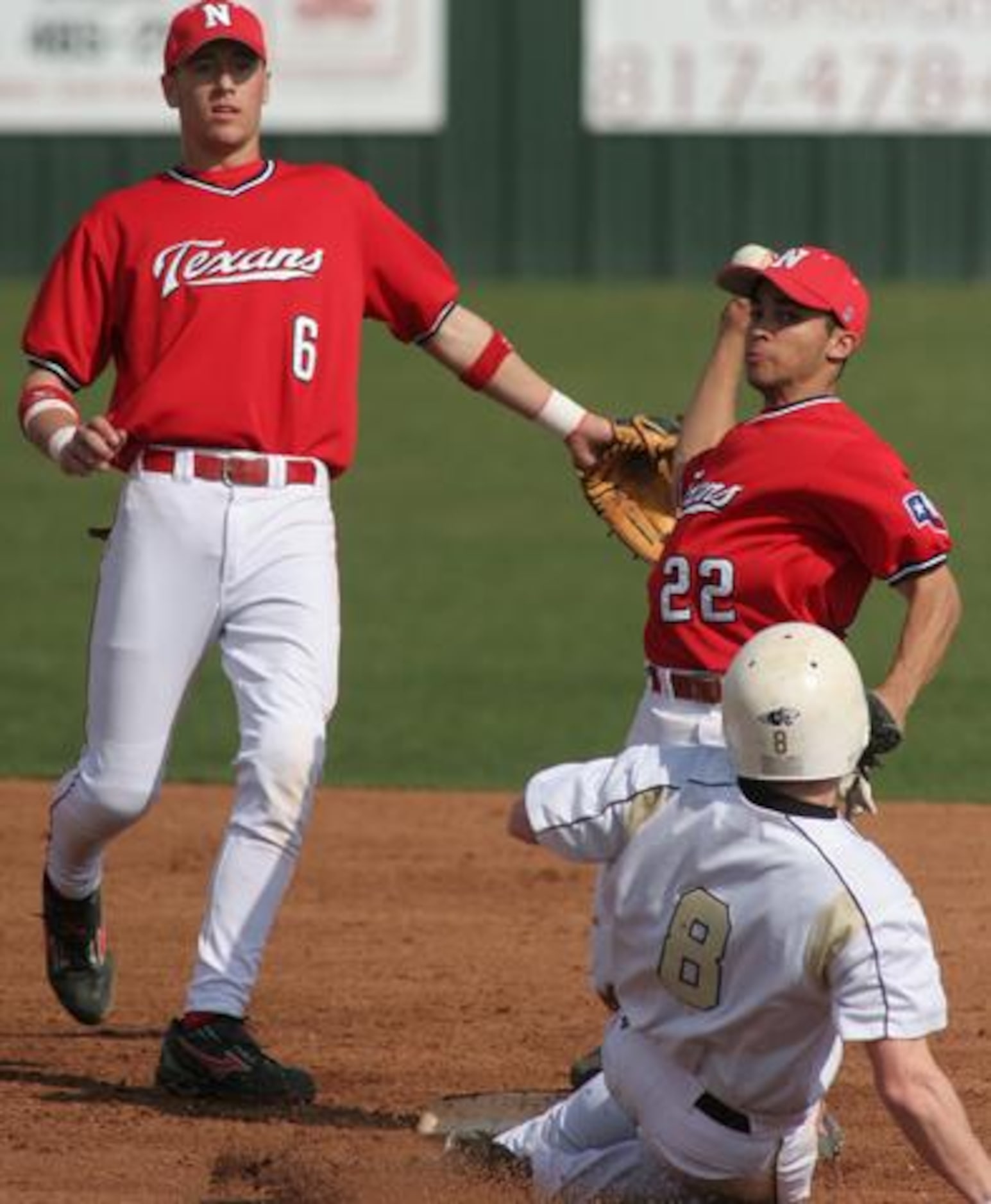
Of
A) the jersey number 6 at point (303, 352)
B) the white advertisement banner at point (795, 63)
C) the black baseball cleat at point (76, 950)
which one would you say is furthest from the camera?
the white advertisement banner at point (795, 63)

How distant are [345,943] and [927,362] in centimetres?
1220

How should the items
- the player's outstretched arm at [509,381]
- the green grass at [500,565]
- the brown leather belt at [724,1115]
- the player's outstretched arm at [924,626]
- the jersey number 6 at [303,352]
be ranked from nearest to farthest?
the brown leather belt at [724,1115] < the player's outstretched arm at [924,626] < the jersey number 6 at [303,352] < the player's outstretched arm at [509,381] < the green grass at [500,565]

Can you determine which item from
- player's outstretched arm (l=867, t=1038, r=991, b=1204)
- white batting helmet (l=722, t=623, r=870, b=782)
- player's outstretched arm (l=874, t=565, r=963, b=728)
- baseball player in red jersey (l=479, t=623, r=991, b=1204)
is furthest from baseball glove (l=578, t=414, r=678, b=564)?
player's outstretched arm (l=867, t=1038, r=991, b=1204)

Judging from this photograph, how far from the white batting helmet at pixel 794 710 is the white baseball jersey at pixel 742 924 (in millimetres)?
74

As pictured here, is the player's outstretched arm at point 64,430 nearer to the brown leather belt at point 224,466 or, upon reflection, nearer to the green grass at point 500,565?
the brown leather belt at point 224,466

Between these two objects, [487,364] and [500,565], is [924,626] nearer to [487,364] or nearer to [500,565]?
[487,364]

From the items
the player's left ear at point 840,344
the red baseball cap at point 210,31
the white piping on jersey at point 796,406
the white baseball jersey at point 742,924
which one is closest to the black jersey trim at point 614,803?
the white baseball jersey at point 742,924

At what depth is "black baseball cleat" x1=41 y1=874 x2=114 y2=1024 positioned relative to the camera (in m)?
6.20

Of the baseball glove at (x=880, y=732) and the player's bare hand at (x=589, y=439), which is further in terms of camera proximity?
the player's bare hand at (x=589, y=439)

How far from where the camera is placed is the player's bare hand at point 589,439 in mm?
6297

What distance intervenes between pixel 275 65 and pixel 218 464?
15.0 metres

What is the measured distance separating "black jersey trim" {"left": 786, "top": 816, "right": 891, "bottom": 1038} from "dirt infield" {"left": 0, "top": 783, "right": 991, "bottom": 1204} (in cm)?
90

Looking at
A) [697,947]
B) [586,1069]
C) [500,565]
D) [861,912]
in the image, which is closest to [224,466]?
[586,1069]

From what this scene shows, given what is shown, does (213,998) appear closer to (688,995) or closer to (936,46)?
(688,995)
